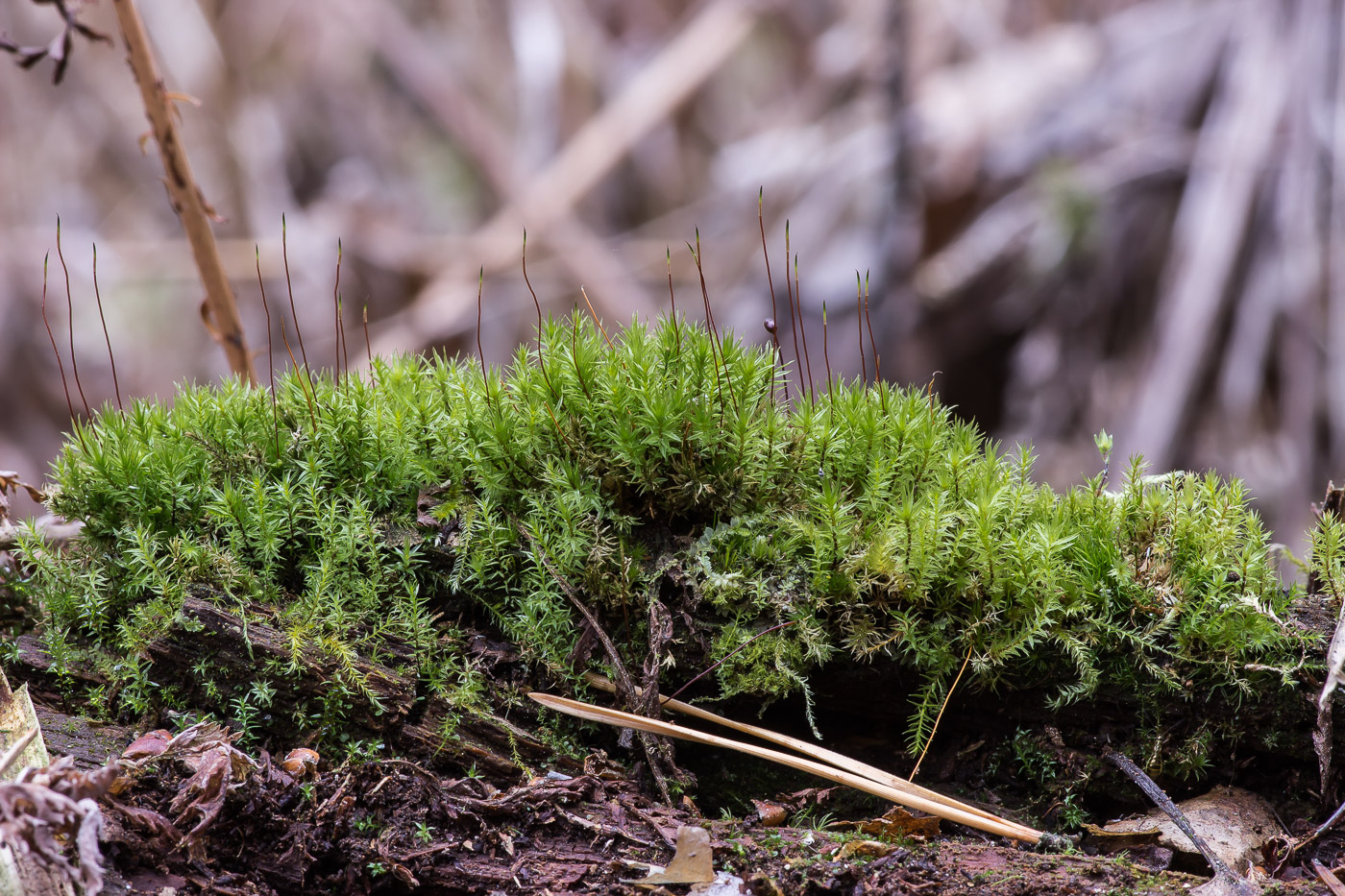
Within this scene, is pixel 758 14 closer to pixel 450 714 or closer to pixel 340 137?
pixel 340 137

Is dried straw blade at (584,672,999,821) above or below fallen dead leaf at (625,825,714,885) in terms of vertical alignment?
above

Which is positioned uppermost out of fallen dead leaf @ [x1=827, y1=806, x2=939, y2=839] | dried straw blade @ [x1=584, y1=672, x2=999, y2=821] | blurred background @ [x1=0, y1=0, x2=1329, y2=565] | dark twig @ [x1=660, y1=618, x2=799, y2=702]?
blurred background @ [x1=0, y1=0, x2=1329, y2=565]

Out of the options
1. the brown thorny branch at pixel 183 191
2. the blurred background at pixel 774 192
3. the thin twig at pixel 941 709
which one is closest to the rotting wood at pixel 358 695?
the thin twig at pixel 941 709

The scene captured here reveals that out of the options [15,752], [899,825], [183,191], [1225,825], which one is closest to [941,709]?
[899,825]

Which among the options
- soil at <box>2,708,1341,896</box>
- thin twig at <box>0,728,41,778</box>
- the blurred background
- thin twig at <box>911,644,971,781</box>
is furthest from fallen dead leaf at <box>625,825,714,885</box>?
the blurred background

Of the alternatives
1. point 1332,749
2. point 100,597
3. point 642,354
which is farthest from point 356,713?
point 1332,749

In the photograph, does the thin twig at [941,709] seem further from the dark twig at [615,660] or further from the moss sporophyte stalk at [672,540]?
the dark twig at [615,660]

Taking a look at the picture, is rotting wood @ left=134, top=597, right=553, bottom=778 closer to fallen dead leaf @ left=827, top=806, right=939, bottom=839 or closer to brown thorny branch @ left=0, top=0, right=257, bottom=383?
fallen dead leaf @ left=827, top=806, right=939, bottom=839
